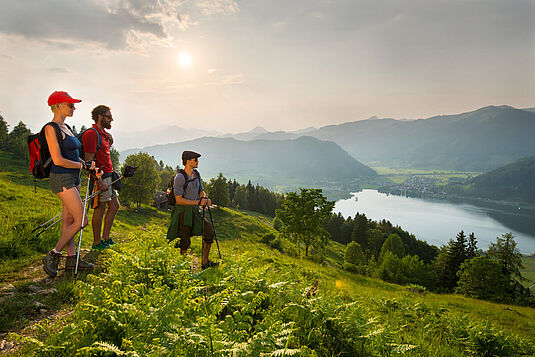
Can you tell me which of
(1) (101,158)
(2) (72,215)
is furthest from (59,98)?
(2) (72,215)

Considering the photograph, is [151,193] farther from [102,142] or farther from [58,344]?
[58,344]

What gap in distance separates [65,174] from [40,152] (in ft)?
2.24

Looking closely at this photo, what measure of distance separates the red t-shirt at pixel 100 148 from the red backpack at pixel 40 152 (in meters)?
1.27

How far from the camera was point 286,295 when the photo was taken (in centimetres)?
525

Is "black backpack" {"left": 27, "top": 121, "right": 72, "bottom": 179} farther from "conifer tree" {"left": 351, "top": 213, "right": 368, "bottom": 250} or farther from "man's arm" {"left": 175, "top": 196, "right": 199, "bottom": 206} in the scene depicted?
"conifer tree" {"left": 351, "top": 213, "right": 368, "bottom": 250}

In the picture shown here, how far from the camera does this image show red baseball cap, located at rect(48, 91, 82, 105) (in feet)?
18.2

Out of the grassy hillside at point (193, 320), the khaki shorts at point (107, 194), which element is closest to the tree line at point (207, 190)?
the khaki shorts at point (107, 194)

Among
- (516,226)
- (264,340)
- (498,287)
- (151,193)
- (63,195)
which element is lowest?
(516,226)

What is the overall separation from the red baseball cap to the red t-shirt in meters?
1.36

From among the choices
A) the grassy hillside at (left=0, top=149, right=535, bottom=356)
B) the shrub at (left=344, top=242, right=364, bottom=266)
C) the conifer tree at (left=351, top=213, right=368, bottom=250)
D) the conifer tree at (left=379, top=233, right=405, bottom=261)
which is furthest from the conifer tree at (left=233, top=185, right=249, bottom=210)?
the grassy hillside at (left=0, top=149, right=535, bottom=356)

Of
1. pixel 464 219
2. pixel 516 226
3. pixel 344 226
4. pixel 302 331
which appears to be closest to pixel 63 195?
pixel 302 331

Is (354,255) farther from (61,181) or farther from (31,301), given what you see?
(31,301)

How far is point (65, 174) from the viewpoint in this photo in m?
5.67

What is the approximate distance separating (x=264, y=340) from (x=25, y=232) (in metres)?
8.20
